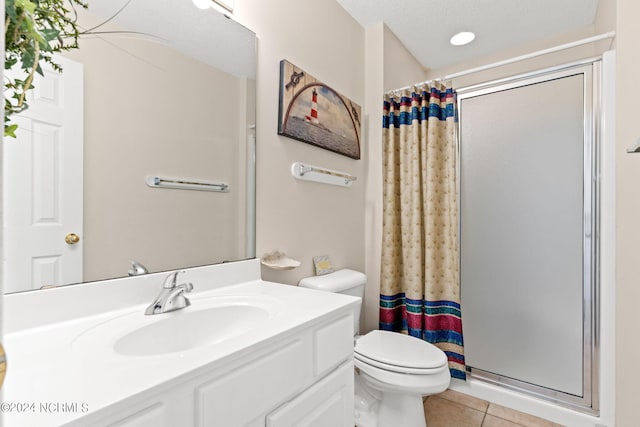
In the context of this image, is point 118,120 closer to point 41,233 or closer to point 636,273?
point 41,233

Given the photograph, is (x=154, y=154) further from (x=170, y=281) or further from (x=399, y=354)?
(x=399, y=354)

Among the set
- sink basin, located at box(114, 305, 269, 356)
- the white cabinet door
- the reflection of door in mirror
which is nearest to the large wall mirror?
the reflection of door in mirror

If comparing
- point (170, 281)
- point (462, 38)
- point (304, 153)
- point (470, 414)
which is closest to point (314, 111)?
point (304, 153)

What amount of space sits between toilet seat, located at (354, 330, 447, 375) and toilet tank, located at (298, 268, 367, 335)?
0.44ft

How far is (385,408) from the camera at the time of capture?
144 cm

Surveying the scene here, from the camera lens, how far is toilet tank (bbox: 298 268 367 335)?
153cm

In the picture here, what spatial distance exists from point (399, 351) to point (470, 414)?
69 cm

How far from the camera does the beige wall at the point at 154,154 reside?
2.95ft

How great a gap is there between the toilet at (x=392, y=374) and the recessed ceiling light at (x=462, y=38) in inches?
76.0

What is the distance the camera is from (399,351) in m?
1.44

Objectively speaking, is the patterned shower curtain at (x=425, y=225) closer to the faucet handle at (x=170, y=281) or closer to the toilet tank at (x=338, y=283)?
the toilet tank at (x=338, y=283)

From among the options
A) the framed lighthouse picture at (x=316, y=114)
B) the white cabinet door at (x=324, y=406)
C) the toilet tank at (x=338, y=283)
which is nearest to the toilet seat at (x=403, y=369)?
the toilet tank at (x=338, y=283)

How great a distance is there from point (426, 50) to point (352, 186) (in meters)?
1.36

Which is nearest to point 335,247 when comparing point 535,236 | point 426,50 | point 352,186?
point 352,186
